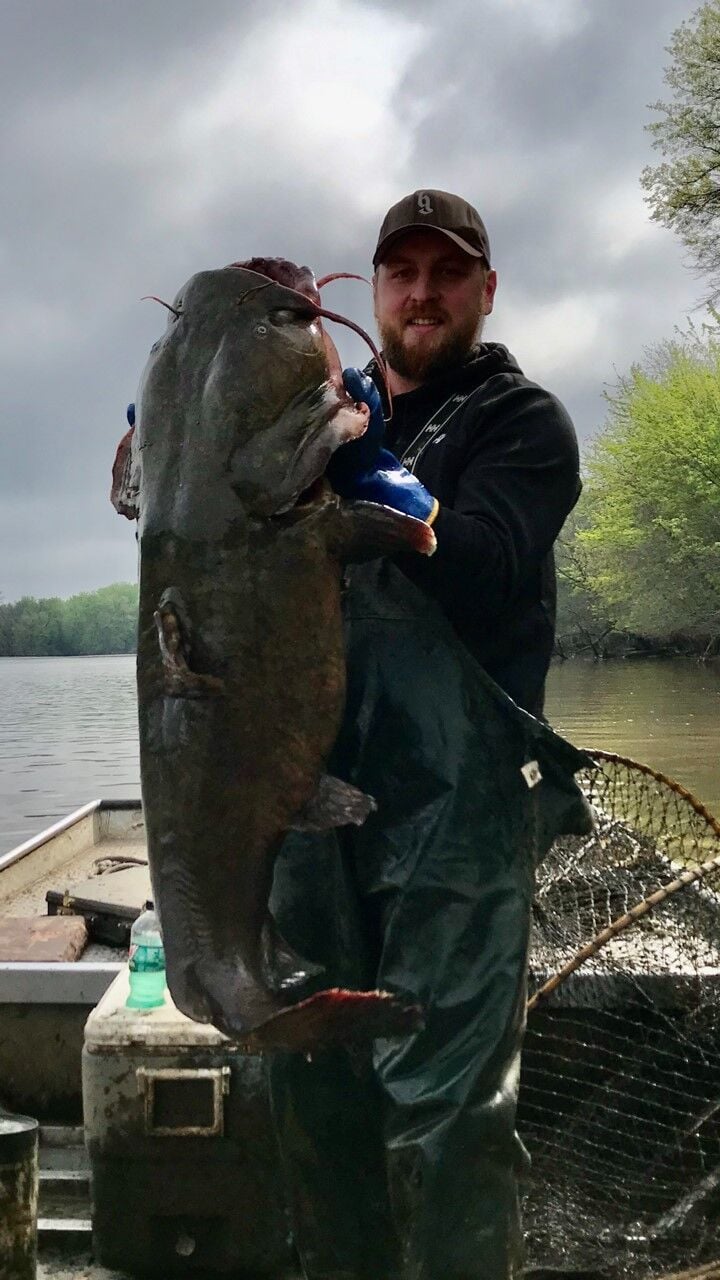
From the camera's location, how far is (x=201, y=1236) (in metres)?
3.80

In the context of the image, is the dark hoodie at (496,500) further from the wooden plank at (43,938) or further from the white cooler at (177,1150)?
the wooden plank at (43,938)

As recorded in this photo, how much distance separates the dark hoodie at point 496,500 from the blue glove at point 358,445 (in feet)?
0.93

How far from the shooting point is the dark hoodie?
264 centimetres

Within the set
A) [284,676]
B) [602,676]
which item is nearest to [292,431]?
[284,676]

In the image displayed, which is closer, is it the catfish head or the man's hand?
the catfish head

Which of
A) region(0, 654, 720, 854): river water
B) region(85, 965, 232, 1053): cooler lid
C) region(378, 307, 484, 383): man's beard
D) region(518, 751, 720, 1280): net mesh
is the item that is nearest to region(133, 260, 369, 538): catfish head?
region(378, 307, 484, 383): man's beard

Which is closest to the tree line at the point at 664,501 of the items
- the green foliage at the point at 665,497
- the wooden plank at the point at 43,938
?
the green foliage at the point at 665,497

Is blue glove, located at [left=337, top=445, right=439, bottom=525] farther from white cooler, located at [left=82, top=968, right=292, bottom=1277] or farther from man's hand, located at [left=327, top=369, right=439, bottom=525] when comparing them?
white cooler, located at [left=82, top=968, right=292, bottom=1277]

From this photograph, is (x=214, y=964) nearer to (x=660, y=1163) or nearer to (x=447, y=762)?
(x=447, y=762)

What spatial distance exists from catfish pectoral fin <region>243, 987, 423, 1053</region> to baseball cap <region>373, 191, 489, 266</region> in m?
2.03

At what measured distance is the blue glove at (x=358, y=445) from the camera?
2.29 meters

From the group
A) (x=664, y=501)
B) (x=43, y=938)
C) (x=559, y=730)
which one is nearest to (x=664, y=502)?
(x=664, y=501)

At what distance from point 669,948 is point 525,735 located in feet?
6.42

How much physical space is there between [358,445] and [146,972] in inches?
87.5
